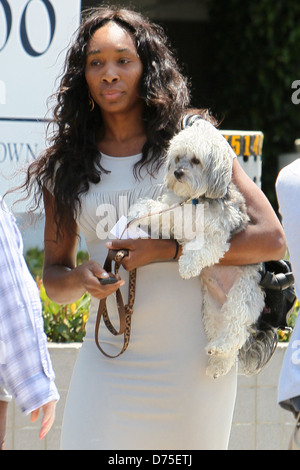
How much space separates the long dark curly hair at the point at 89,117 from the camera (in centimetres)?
306

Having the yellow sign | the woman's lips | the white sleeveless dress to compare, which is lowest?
the yellow sign

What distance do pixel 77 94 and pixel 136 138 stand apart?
0.29 meters

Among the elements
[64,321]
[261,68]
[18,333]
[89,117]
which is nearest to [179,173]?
[89,117]

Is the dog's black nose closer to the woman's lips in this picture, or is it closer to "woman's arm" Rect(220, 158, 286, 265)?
"woman's arm" Rect(220, 158, 286, 265)

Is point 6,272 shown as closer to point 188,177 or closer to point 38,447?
point 188,177

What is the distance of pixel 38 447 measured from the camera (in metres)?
4.55

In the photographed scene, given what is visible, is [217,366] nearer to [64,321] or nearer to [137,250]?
[137,250]

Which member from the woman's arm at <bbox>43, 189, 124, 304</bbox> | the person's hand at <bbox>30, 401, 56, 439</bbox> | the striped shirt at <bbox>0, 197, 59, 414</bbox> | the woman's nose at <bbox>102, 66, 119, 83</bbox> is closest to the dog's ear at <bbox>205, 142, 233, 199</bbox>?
the woman's nose at <bbox>102, 66, 119, 83</bbox>

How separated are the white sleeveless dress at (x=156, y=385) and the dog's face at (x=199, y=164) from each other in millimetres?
282

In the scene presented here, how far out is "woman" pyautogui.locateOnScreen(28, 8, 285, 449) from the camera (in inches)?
116

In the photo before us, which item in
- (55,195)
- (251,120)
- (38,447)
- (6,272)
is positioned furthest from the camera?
(251,120)

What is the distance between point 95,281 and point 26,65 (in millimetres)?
2932

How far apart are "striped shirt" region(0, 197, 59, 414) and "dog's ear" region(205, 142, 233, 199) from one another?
758mm
